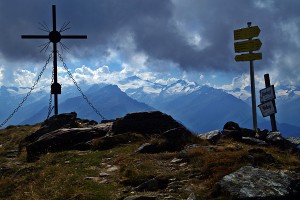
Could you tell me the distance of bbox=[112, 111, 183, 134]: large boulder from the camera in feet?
76.1

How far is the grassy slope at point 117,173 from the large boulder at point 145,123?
376cm

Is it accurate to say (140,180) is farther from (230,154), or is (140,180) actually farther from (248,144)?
(248,144)

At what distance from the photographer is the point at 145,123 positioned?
23500 millimetres

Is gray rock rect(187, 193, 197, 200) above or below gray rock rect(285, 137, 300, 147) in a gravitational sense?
below

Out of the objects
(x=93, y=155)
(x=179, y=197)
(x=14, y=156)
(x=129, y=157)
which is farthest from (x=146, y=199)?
(x=14, y=156)

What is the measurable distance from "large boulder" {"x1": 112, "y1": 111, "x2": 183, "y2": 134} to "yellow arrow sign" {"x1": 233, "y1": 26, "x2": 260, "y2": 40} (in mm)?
9173

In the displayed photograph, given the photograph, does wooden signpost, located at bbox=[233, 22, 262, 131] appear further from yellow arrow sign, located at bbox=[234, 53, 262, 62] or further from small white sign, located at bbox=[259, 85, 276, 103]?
small white sign, located at bbox=[259, 85, 276, 103]

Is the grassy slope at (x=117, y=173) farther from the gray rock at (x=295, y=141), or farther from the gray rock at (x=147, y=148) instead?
the gray rock at (x=295, y=141)

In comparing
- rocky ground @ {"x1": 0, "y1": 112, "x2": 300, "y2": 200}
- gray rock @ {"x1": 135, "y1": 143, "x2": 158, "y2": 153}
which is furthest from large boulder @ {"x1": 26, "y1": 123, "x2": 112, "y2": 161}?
gray rock @ {"x1": 135, "y1": 143, "x2": 158, "y2": 153}

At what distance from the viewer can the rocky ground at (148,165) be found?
1189 cm

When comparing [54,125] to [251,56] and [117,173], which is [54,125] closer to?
[117,173]

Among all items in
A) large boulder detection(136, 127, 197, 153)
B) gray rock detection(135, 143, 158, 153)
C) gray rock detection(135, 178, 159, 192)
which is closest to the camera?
gray rock detection(135, 178, 159, 192)

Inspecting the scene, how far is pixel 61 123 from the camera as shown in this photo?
28.7 m

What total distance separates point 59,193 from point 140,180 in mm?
2882
